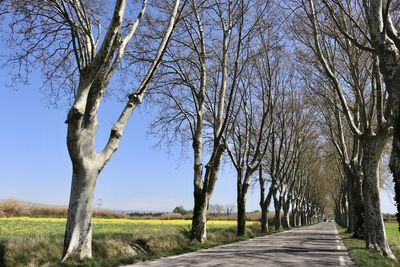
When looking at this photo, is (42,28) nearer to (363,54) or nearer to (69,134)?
(69,134)

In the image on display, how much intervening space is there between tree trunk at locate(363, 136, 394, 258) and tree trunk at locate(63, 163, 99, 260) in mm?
10358

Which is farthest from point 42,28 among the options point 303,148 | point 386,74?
point 303,148

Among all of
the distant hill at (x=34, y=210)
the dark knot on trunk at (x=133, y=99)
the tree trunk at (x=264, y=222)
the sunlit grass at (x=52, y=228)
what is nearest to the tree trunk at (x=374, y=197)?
the dark knot on trunk at (x=133, y=99)

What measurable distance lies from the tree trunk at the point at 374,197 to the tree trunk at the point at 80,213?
10358mm

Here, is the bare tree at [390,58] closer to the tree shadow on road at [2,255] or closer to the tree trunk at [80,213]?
the tree trunk at [80,213]

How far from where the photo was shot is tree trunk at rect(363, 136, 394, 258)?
16562mm

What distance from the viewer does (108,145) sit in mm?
12641

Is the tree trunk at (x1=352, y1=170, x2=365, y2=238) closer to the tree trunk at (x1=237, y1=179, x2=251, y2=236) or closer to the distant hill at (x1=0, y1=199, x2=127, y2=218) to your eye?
the tree trunk at (x1=237, y1=179, x2=251, y2=236)

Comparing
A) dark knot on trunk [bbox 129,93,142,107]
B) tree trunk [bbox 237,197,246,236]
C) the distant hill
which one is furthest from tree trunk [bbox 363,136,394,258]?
the distant hill

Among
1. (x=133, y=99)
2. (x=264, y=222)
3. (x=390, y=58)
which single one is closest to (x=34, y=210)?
(x=264, y=222)

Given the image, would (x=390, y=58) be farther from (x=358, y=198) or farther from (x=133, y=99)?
(x=358, y=198)

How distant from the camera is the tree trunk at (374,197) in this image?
54.3ft

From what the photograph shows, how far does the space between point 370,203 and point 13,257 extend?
1239 centimetres

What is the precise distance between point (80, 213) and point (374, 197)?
427 inches
